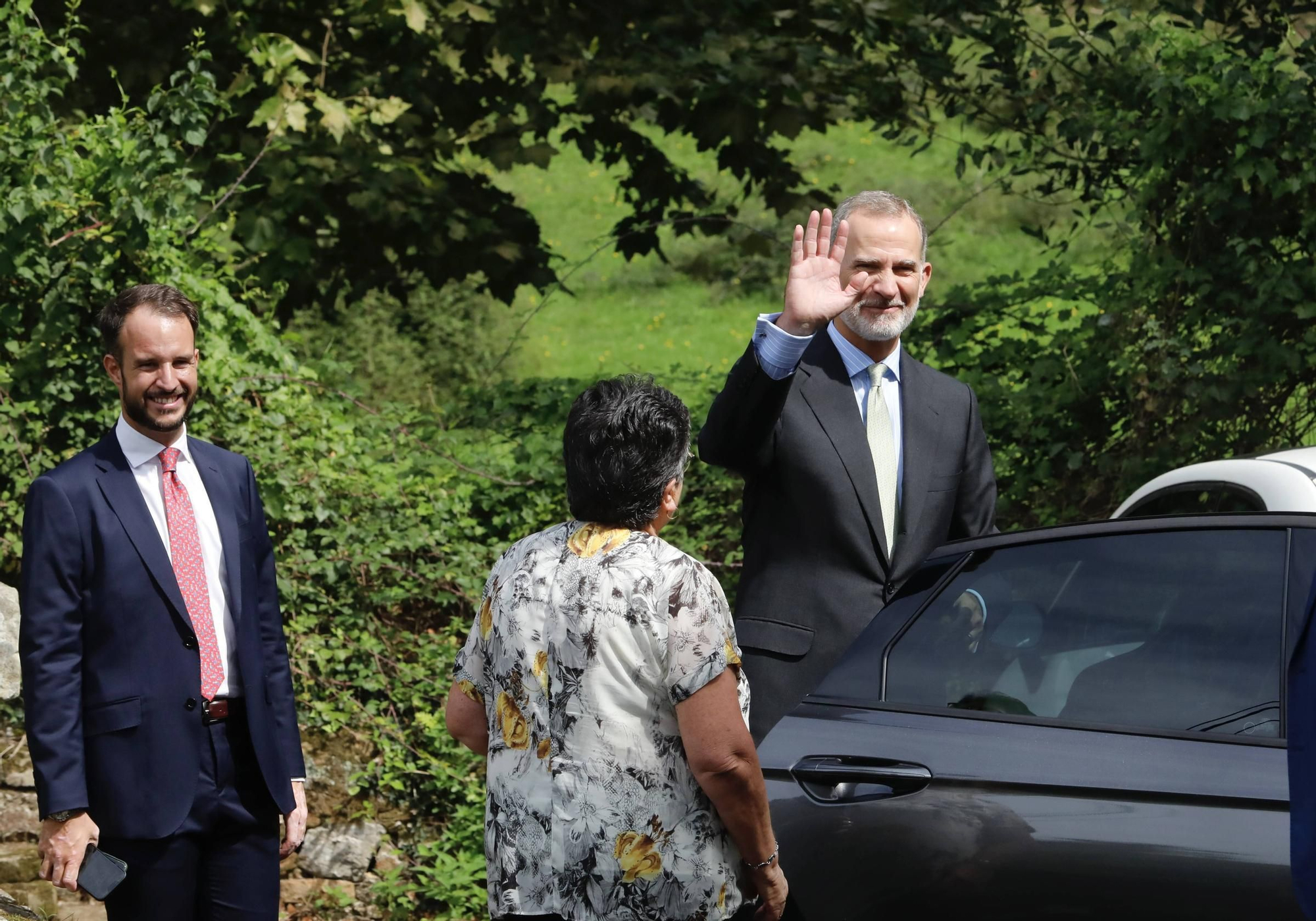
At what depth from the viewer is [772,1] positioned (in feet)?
29.7

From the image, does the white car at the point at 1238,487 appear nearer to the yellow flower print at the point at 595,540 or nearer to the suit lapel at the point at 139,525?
the yellow flower print at the point at 595,540

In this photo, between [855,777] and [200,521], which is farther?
[200,521]

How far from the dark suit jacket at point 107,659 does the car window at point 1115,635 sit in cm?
143

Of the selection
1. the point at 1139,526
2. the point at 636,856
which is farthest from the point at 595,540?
the point at 1139,526

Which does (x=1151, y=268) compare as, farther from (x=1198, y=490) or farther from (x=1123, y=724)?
(x=1123, y=724)

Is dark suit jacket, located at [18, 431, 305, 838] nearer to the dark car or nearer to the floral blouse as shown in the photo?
the floral blouse

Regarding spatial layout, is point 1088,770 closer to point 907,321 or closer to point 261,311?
point 907,321

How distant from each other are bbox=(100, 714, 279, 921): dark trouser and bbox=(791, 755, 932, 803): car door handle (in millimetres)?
1120

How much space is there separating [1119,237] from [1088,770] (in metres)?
5.20

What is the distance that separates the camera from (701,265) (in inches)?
1066

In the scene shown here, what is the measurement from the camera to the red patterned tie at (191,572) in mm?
3047

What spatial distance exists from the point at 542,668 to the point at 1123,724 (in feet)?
3.48

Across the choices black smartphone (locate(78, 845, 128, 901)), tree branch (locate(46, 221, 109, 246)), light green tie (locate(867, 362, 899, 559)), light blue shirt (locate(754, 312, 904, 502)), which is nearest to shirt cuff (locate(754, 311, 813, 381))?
light blue shirt (locate(754, 312, 904, 502))

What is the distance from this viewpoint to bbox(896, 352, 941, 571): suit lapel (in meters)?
3.44
